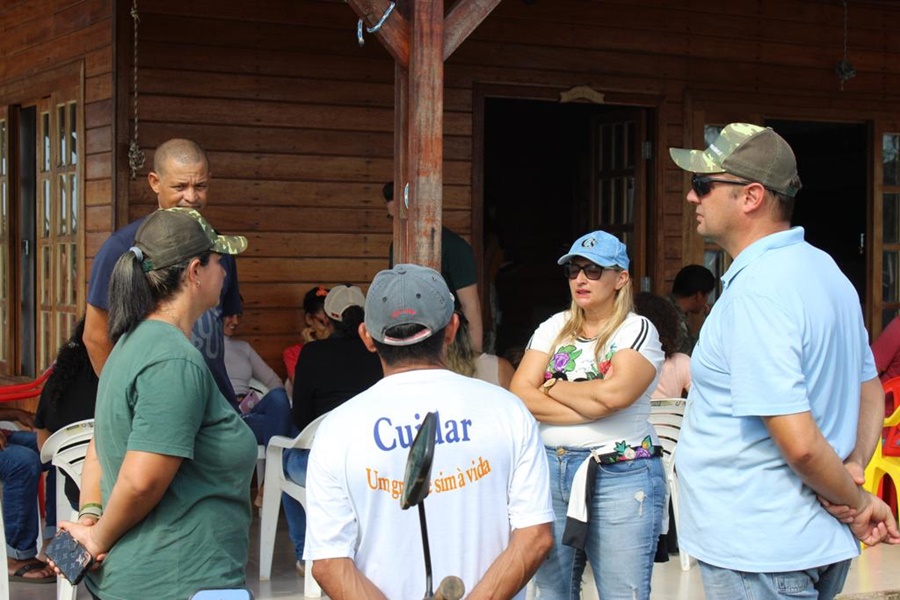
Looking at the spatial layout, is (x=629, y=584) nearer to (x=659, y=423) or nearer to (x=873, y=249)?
(x=659, y=423)

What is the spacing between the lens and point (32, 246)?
7668 mm

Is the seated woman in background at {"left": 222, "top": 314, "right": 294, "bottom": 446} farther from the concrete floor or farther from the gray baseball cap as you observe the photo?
the gray baseball cap

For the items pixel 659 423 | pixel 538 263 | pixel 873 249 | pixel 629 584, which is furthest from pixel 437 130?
pixel 538 263

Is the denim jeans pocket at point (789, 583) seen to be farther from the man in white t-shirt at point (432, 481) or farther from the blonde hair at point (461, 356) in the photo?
the blonde hair at point (461, 356)

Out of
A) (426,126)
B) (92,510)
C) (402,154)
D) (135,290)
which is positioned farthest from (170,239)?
(402,154)

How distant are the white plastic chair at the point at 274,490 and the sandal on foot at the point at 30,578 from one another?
33.8 inches

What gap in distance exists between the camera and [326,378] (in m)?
4.96

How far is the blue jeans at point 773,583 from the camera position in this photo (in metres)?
2.36

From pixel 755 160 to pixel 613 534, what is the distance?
1.36m

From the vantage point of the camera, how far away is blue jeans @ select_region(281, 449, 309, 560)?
4.98m

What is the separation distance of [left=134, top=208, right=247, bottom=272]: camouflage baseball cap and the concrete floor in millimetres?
2454

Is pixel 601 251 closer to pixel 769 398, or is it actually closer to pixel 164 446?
pixel 769 398

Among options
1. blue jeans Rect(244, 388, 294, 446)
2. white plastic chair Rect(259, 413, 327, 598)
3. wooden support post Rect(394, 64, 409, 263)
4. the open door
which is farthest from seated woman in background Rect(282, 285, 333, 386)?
the open door

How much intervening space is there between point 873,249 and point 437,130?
456cm
